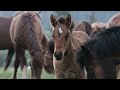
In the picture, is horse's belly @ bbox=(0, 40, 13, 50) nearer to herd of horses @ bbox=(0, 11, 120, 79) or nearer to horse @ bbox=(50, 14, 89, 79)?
herd of horses @ bbox=(0, 11, 120, 79)

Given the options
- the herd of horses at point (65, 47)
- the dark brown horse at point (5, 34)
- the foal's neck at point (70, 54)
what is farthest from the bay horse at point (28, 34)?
the dark brown horse at point (5, 34)

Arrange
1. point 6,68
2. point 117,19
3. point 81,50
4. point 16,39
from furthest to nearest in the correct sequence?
point 6,68, point 117,19, point 16,39, point 81,50

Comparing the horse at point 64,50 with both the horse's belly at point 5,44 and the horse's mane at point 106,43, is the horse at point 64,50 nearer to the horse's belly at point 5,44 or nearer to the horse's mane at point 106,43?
the horse's mane at point 106,43

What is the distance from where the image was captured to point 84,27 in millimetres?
8148

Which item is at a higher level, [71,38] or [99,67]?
[71,38]

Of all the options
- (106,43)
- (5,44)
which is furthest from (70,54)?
(5,44)

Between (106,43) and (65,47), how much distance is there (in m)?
0.86

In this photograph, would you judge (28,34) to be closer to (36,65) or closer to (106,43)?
(36,65)

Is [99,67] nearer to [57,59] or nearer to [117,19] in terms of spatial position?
[57,59]

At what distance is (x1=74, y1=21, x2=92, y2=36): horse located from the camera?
8046 millimetres

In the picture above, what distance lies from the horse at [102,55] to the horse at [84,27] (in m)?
3.18

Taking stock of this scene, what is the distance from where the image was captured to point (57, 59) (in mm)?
5180
